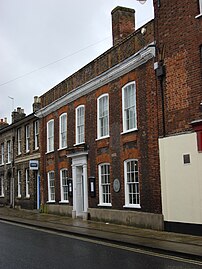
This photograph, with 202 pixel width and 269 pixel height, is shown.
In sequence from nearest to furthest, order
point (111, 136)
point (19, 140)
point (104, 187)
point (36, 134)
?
point (111, 136) → point (104, 187) → point (36, 134) → point (19, 140)

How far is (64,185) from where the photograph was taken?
23.1 metres

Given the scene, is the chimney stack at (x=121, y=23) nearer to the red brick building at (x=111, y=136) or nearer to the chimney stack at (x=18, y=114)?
the red brick building at (x=111, y=136)

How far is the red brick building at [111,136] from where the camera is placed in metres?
15.5

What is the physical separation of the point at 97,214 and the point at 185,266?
34.6 ft

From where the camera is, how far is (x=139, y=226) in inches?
613

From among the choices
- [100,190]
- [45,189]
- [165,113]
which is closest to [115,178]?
[100,190]

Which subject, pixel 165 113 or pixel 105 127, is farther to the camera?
pixel 105 127

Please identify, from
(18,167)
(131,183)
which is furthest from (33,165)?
(131,183)

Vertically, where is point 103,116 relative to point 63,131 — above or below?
above

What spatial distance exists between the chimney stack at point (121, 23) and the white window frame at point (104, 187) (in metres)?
6.57

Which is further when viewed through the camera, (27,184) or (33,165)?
(27,184)

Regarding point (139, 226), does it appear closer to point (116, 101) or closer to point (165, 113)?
point (165, 113)

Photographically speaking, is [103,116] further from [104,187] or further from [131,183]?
[131,183]

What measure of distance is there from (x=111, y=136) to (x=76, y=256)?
28.7ft
